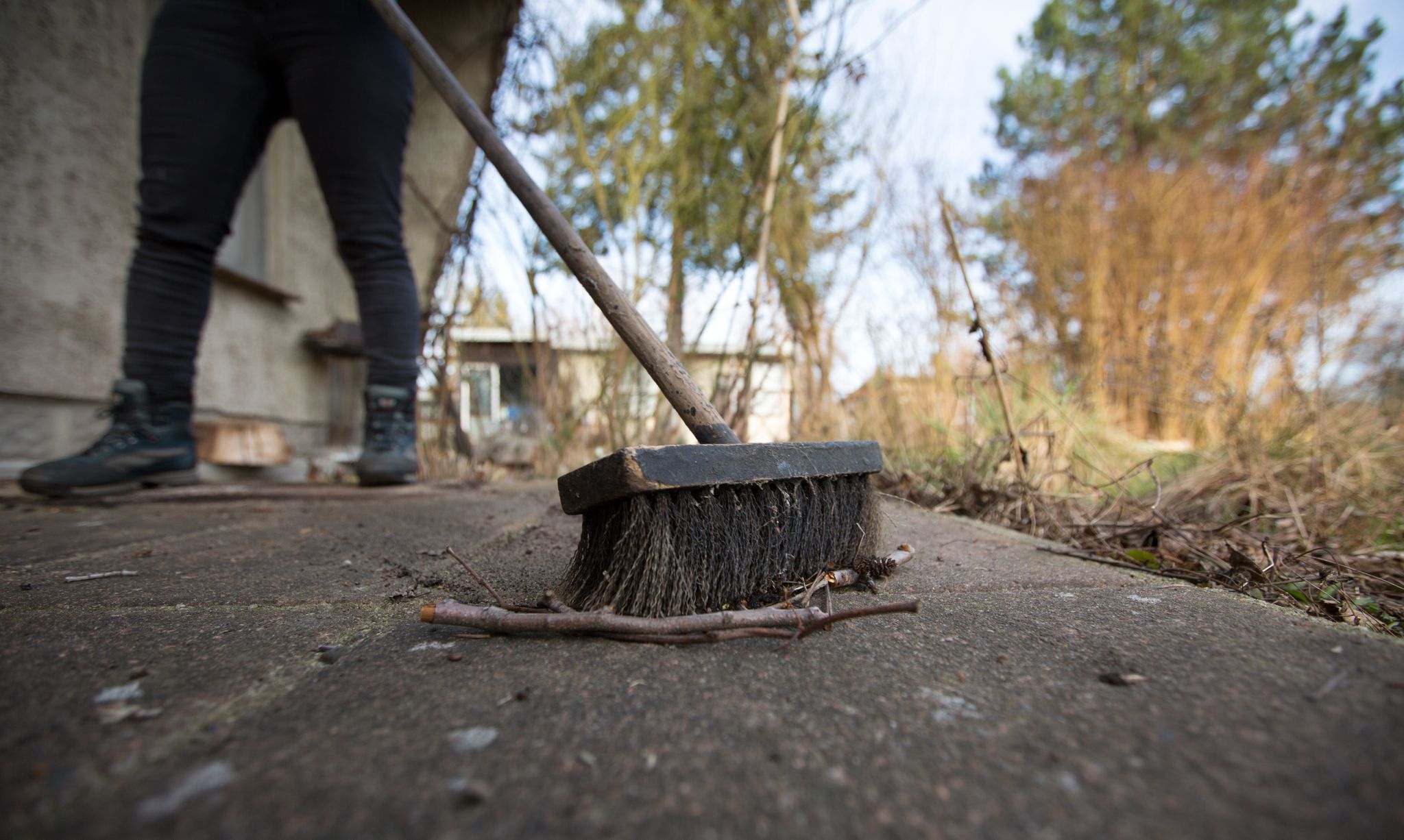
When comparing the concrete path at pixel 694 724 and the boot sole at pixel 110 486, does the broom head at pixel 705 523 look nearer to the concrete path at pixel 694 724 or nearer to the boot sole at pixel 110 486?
the concrete path at pixel 694 724

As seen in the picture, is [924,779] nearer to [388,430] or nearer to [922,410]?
[388,430]

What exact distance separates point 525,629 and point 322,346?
375 centimetres

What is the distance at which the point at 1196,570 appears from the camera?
4.16 feet

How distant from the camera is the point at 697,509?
94cm

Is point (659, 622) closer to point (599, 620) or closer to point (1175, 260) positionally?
point (599, 620)

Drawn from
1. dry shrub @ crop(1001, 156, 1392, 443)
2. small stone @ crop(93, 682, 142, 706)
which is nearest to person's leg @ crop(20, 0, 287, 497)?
small stone @ crop(93, 682, 142, 706)

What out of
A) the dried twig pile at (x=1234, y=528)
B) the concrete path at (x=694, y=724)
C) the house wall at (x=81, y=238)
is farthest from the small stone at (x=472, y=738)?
the house wall at (x=81, y=238)

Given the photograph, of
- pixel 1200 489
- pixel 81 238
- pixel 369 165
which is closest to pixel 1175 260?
pixel 1200 489

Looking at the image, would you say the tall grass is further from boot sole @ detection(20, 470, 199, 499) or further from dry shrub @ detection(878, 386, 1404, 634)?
boot sole @ detection(20, 470, 199, 499)

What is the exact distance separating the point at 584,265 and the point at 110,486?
72.1 inches

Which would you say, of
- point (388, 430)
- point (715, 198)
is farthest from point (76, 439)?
point (715, 198)

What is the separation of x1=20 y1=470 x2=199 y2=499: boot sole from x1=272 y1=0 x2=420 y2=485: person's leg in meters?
0.60

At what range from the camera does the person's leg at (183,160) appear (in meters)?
1.88

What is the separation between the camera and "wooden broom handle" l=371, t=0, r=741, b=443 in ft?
3.70
